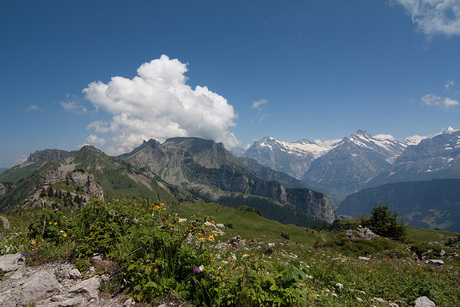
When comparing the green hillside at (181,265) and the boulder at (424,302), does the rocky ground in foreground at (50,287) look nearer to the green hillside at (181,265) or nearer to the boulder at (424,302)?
the green hillside at (181,265)

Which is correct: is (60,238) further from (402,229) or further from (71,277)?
(402,229)

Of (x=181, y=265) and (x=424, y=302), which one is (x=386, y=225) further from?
(x=181, y=265)

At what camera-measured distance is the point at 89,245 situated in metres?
7.46

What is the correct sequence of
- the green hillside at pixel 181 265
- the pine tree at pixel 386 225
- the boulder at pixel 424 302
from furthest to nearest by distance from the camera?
the pine tree at pixel 386 225 → the boulder at pixel 424 302 → the green hillside at pixel 181 265

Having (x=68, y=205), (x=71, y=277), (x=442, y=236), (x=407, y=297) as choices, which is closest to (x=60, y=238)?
(x=71, y=277)

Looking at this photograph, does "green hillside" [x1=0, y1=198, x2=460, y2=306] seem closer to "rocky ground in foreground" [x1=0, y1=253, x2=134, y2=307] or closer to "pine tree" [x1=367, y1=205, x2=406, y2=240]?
"rocky ground in foreground" [x1=0, y1=253, x2=134, y2=307]

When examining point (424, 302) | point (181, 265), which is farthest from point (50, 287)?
point (424, 302)

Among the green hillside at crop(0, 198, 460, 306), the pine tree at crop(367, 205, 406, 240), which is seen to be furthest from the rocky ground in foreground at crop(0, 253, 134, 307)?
the pine tree at crop(367, 205, 406, 240)

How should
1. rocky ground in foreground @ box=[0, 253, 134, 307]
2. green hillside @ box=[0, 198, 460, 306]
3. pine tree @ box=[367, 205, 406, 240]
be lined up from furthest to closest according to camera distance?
pine tree @ box=[367, 205, 406, 240]
rocky ground in foreground @ box=[0, 253, 134, 307]
green hillside @ box=[0, 198, 460, 306]

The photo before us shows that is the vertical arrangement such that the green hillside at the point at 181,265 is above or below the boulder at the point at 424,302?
above

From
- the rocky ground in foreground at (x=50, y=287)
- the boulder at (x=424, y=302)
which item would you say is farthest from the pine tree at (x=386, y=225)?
the rocky ground in foreground at (x=50, y=287)

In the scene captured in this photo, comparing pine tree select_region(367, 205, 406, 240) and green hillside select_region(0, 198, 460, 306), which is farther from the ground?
green hillside select_region(0, 198, 460, 306)

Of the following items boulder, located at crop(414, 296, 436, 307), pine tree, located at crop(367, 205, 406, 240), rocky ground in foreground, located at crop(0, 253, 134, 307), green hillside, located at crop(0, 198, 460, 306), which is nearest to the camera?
green hillside, located at crop(0, 198, 460, 306)

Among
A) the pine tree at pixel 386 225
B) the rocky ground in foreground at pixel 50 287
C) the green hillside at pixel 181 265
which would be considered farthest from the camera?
the pine tree at pixel 386 225
